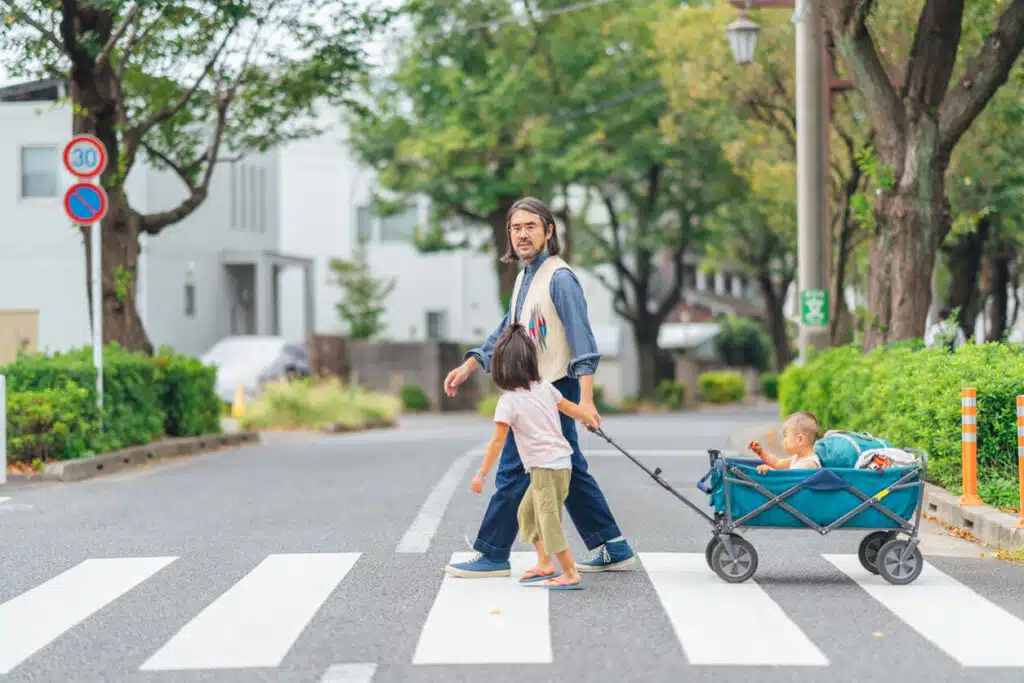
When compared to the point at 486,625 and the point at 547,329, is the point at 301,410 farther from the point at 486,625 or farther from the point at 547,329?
the point at 486,625

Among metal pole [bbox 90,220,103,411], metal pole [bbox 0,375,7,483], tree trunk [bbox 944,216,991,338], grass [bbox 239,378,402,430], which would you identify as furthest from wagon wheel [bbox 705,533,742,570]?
tree trunk [bbox 944,216,991,338]

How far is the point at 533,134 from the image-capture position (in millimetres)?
36469

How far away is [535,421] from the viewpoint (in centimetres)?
757

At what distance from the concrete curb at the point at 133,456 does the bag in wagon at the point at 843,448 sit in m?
8.60

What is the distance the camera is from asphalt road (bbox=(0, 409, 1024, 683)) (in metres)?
5.97

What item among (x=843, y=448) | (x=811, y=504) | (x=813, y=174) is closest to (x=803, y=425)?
(x=843, y=448)

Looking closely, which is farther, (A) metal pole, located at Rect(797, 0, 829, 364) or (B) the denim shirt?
(A) metal pole, located at Rect(797, 0, 829, 364)

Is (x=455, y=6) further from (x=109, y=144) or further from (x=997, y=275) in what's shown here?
(x=109, y=144)

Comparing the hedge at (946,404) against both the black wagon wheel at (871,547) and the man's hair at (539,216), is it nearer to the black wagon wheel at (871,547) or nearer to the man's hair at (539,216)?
the black wagon wheel at (871,547)

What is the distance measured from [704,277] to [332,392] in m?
48.4

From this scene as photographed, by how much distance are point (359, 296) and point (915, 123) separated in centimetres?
3522

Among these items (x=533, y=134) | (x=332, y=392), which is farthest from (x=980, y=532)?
(x=533, y=134)

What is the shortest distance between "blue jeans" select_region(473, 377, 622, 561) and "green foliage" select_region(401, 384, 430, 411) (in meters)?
37.4

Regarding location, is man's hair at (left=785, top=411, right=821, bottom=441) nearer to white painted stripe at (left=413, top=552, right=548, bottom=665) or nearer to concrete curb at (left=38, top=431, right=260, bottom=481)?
white painted stripe at (left=413, top=552, right=548, bottom=665)
